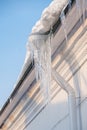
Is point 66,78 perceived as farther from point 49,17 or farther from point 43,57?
point 49,17

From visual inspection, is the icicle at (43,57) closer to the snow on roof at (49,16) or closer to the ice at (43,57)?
the ice at (43,57)

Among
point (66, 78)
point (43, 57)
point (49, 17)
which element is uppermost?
point (49, 17)

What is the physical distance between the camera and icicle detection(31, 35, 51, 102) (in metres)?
3.91

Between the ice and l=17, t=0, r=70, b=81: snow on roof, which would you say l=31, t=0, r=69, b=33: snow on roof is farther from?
the ice

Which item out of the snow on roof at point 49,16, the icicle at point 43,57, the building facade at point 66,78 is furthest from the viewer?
the icicle at point 43,57

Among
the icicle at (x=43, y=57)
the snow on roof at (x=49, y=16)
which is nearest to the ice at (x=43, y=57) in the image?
the icicle at (x=43, y=57)

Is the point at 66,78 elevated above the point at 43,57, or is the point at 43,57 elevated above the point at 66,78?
the point at 43,57

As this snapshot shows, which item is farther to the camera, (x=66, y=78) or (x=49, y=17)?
(x=66, y=78)

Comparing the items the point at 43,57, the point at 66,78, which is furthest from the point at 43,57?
the point at 66,78

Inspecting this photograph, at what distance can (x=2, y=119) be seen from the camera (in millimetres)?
6781

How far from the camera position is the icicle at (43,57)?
3.91 meters

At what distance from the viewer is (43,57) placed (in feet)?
13.2

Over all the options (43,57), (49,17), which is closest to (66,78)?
(43,57)

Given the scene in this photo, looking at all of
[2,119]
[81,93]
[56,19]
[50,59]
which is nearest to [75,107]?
[81,93]
